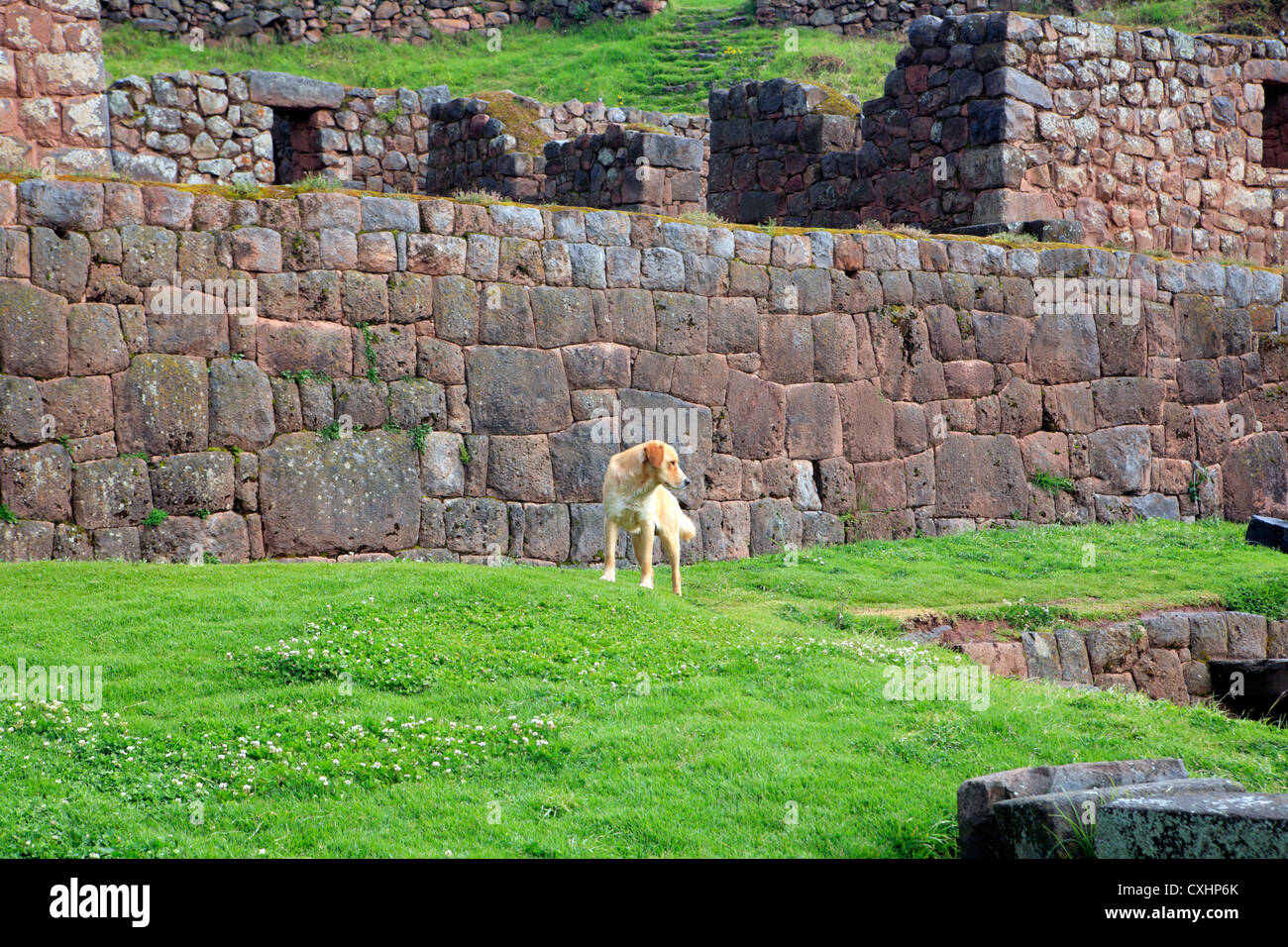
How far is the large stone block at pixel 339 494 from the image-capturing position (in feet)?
37.3

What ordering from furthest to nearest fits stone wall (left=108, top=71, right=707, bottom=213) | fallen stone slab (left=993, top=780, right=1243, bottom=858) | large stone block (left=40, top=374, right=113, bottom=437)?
stone wall (left=108, top=71, right=707, bottom=213) → large stone block (left=40, top=374, right=113, bottom=437) → fallen stone slab (left=993, top=780, right=1243, bottom=858)

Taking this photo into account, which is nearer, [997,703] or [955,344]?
[997,703]

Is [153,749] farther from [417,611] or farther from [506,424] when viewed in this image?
[506,424]

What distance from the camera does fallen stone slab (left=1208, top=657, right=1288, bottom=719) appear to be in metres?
11.0

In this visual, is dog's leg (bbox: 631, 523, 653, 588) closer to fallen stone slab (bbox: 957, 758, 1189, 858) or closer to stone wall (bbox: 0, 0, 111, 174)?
fallen stone slab (bbox: 957, 758, 1189, 858)

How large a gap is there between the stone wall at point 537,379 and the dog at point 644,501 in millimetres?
1754

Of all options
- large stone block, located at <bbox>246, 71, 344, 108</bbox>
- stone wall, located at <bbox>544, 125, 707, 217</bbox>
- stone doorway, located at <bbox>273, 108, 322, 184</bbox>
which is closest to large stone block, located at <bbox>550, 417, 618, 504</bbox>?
stone wall, located at <bbox>544, 125, 707, 217</bbox>

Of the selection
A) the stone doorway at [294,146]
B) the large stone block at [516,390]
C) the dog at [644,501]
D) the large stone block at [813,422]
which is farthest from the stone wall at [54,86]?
the large stone block at [813,422]

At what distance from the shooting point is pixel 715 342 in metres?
13.7

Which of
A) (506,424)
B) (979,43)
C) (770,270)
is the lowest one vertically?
(506,424)

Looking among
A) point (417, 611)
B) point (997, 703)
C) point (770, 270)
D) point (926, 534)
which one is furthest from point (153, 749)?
point (926, 534)

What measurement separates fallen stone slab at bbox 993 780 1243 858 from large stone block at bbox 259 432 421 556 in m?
7.28

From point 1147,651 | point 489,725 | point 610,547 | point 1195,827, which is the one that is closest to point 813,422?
point 610,547

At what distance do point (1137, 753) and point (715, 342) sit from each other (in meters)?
7.25
